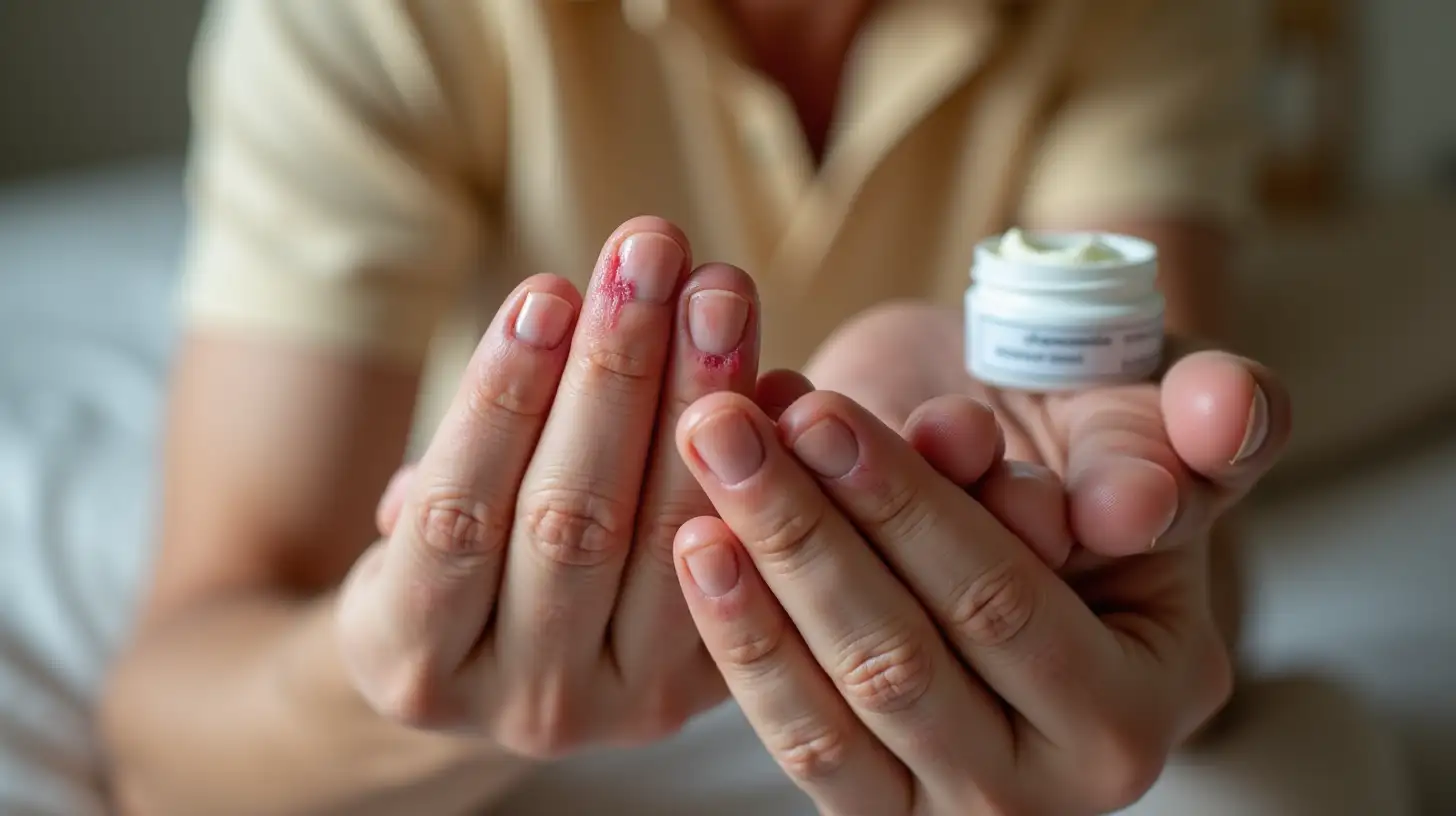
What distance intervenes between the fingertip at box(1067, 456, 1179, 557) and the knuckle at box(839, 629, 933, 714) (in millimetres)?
68

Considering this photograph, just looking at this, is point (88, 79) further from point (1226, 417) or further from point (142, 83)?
point (1226, 417)

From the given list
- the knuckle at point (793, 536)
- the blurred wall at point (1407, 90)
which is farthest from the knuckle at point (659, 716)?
the blurred wall at point (1407, 90)

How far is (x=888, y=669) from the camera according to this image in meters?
0.42

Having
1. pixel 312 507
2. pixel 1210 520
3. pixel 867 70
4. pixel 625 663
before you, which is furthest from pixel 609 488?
pixel 867 70

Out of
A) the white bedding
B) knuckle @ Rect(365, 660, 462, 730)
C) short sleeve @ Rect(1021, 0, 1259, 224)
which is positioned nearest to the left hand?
knuckle @ Rect(365, 660, 462, 730)

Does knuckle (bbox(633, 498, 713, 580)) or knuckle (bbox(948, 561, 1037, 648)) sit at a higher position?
knuckle (bbox(633, 498, 713, 580))

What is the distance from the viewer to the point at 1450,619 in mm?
838

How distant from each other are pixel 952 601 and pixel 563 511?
5.1 inches

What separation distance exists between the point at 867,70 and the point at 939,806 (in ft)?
1.71

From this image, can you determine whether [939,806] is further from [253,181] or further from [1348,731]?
[253,181]

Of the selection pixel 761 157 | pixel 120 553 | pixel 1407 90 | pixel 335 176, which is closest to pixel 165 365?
pixel 120 553

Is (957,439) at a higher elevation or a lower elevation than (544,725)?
higher

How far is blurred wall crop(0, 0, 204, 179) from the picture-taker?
1.95 m

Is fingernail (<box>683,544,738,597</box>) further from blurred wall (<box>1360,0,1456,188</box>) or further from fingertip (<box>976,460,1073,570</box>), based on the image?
blurred wall (<box>1360,0,1456,188</box>)
